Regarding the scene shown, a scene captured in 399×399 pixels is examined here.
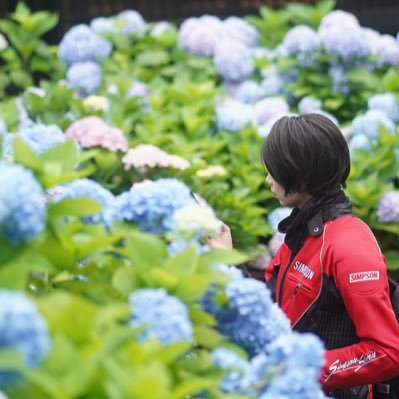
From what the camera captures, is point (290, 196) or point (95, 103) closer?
point (290, 196)

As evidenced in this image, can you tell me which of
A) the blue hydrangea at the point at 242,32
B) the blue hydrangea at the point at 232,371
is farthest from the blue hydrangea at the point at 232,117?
the blue hydrangea at the point at 232,371

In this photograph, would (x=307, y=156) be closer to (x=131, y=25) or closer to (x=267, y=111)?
(x=267, y=111)

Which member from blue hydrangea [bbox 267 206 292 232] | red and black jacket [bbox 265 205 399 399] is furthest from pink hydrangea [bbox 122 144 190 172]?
red and black jacket [bbox 265 205 399 399]

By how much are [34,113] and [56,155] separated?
254cm

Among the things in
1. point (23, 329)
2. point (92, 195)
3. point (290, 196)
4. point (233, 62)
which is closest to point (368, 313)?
point (290, 196)

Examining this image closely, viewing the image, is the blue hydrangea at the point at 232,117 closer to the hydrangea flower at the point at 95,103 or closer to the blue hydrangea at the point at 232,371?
the hydrangea flower at the point at 95,103

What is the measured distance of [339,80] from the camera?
482 cm

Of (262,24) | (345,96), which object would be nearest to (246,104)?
(345,96)

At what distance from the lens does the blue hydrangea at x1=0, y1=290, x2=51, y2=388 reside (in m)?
1.06

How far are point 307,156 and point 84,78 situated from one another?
248cm

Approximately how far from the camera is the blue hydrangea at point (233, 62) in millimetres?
5055

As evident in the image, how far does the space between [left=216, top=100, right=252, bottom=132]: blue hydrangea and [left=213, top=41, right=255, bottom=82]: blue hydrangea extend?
76 centimetres

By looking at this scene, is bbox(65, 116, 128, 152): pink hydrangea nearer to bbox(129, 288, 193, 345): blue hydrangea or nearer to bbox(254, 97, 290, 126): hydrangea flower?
bbox(254, 97, 290, 126): hydrangea flower

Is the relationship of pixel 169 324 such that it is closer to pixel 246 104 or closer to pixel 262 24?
pixel 246 104
